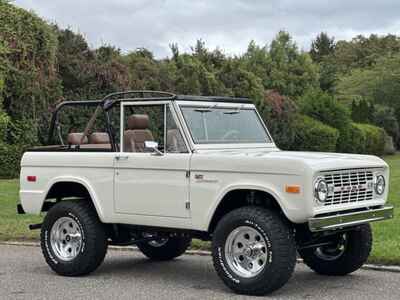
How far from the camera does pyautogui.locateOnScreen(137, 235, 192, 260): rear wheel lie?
32.9 feet

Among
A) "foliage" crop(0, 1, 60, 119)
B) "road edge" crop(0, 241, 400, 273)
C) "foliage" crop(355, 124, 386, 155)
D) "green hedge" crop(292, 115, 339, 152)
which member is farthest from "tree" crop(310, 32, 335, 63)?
"road edge" crop(0, 241, 400, 273)

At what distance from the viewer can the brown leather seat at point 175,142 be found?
8.43 meters

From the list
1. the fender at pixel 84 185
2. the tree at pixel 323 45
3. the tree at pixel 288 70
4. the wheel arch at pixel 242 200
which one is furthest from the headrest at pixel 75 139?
the tree at pixel 323 45

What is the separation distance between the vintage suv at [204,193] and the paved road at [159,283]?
0.24m

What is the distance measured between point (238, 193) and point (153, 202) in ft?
3.18

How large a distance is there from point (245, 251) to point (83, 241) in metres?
2.09

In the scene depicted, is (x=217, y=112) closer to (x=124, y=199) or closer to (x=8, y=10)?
(x=124, y=199)

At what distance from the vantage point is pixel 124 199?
341 inches

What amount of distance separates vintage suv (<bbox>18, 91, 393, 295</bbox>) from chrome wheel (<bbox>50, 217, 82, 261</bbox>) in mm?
13

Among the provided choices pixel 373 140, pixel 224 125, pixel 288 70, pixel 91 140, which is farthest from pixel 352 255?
pixel 288 70

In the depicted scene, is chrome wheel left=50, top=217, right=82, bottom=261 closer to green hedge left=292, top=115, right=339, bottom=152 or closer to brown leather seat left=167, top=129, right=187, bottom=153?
brown leather seat left=167, top=129, right=187, bottom=153

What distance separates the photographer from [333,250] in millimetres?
8930

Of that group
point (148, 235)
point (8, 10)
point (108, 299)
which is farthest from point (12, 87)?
point (108, 299)

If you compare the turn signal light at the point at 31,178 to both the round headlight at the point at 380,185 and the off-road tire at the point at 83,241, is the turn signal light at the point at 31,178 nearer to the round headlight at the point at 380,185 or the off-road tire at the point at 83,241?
the off-road tire at the point at 83,241
